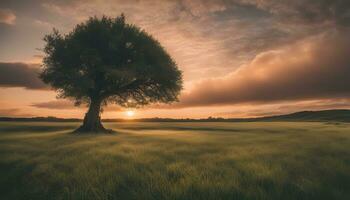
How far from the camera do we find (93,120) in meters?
34.5

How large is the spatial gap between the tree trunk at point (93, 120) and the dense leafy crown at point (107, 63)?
0.95 meters

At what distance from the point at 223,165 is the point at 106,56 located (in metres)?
26.2

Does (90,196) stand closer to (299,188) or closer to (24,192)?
(24,192)

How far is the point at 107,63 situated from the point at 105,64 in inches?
17.4

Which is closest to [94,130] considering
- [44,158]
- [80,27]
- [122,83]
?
[122,83]

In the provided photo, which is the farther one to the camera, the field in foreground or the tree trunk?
the tree trunk

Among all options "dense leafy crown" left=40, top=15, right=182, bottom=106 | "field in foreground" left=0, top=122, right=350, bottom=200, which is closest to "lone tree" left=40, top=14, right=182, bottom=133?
"dense leafy crown" left=40, top=15, right=182, bottom=106

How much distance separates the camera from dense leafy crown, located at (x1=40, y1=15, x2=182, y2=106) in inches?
1241

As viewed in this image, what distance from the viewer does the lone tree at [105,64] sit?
31562mm

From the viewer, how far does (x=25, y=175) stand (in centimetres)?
946

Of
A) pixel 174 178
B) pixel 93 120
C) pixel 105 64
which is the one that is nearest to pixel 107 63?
pixel 105 64

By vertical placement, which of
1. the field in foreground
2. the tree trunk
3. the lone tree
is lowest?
the field in foreground

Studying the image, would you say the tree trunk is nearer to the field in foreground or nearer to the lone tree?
the lone tree

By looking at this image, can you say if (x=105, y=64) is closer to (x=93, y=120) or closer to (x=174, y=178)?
(x=93, y=120)
